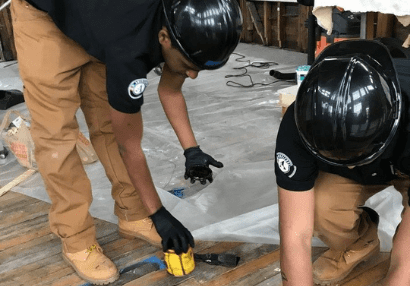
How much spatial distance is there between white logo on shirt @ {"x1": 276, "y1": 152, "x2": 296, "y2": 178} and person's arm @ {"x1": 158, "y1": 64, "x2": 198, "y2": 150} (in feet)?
1.76

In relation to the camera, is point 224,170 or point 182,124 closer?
point 182,124

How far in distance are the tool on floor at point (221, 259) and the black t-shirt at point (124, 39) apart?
599 mm

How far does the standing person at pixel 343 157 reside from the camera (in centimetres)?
94

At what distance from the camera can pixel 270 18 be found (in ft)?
19.4

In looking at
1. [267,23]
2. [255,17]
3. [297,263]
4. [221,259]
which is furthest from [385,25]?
[297,263]

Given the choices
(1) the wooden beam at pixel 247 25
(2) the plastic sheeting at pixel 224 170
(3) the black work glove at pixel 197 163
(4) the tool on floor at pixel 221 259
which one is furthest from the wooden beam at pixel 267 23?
(4) the tool on floor at pixel 221 259

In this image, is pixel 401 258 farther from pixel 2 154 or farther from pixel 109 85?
pixel 2 154

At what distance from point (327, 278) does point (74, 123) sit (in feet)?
3.08

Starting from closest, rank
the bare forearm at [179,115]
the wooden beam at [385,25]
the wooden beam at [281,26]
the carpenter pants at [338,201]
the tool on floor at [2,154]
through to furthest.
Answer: the carpenter pants at [338,201] < the bare forearm at [179,115] < the tool on floor at [2,154] < the wooden beam at [385,25] < the wooden beam at [281,26]

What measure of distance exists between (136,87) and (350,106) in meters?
0.57

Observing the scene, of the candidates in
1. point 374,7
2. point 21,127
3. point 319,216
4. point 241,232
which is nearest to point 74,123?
point 241,232

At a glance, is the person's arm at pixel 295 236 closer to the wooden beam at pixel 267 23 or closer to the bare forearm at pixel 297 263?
the bare forearm at pixel 297 263

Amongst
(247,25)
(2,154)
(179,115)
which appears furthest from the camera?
(247,25)

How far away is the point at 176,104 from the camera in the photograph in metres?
1.60
